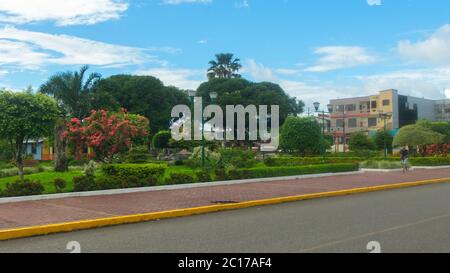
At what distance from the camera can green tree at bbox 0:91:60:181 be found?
50.7ft

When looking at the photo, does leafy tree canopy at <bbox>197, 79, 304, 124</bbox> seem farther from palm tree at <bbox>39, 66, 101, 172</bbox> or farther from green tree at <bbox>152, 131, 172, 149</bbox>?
palm tree at <bbox>39, 66, 101, 172</bbox>

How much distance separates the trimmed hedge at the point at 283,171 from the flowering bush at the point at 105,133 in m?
4.97

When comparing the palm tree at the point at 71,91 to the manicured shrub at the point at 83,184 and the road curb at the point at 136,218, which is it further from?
the road curb at the point at 136,218

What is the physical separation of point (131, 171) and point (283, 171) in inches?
309

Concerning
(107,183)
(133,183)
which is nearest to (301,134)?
(133,183)

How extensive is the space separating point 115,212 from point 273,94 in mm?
48914

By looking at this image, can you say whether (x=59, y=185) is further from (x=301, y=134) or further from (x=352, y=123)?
(x=352, y=123)

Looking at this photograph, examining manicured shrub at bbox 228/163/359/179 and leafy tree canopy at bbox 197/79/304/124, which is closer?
manicured shrub at bbox 228/163/359/179

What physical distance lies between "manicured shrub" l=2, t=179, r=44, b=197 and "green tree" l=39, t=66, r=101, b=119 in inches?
835

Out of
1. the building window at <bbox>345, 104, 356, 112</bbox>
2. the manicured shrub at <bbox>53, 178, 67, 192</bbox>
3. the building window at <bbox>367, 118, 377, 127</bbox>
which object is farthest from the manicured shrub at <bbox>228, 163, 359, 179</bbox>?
the building window at <bbox>345, 104, 356, 112</bbox>

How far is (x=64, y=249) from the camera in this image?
773cm

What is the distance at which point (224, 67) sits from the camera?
227 ft
